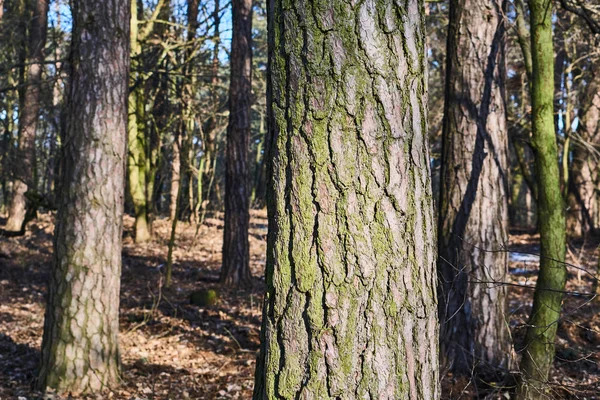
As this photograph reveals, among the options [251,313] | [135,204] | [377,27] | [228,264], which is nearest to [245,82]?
[228,264]

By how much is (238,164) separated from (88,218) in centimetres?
523

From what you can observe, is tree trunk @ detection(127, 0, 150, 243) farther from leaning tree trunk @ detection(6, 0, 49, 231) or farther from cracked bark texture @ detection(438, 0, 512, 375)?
cracked bark texture @ detection(438, 0, 512, 375)

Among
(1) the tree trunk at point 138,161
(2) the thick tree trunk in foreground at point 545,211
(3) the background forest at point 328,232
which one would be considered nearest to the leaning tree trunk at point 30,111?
(3) the background forest at point 328,232

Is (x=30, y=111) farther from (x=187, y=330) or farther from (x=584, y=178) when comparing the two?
(x=584, y=178)

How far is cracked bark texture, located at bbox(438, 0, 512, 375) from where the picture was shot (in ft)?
16.1

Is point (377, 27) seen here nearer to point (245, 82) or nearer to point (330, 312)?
point (330, 312)

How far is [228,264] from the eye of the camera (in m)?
9.80

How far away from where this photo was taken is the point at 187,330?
7.21 m

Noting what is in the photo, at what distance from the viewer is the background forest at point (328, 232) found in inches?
71.8

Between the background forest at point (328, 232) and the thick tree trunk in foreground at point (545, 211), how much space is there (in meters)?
0.01

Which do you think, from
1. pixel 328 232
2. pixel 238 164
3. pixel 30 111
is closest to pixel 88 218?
pixel 328 232

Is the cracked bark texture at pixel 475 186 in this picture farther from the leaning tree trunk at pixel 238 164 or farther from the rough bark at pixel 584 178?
the rough bark at pixel 584 178

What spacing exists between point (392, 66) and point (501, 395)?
3550 millimetres

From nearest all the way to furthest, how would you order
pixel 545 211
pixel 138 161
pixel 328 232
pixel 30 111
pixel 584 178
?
pixel 328 232 < pixel 545 211 < pixel 584 178 < pixel 30 111 < pixel 138 161
